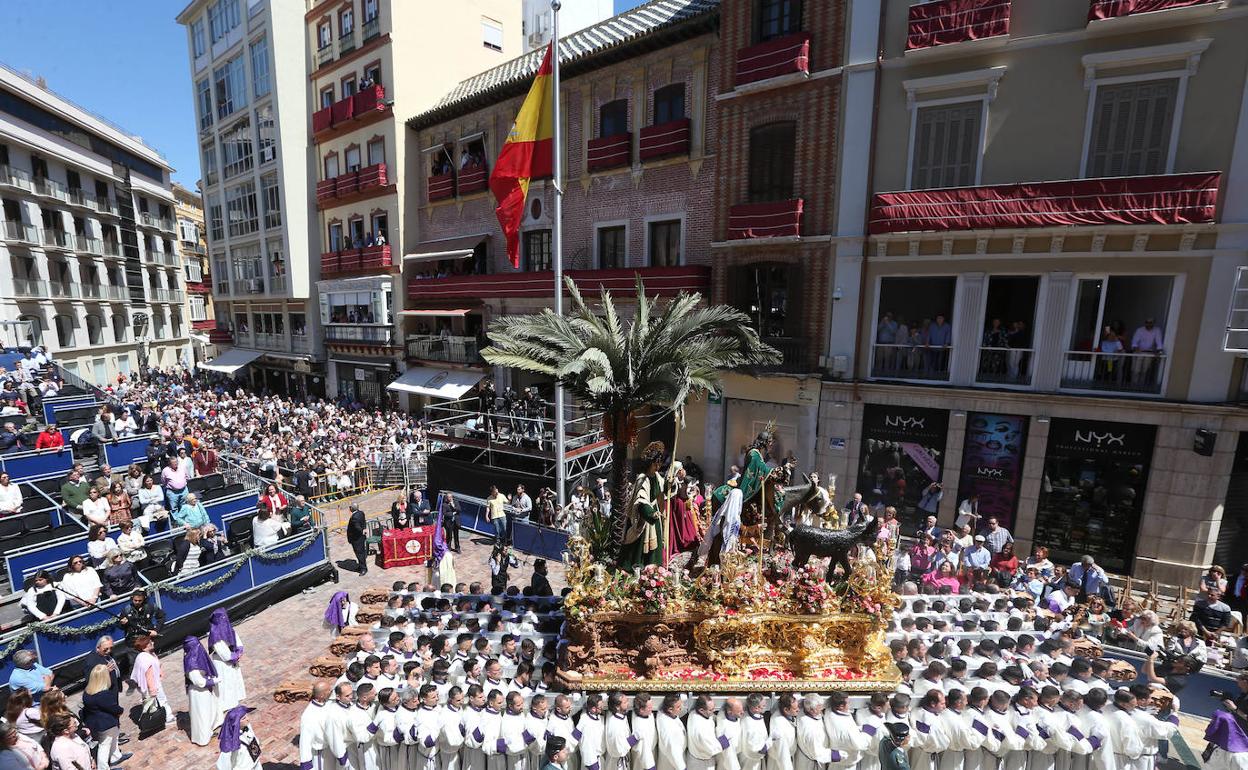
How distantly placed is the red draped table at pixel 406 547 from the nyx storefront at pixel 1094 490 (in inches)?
667

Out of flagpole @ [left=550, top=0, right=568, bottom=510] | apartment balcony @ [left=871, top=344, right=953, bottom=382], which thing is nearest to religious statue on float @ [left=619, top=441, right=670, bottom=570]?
flagpole @ [left=550, top=0, right=568, bottom=510]

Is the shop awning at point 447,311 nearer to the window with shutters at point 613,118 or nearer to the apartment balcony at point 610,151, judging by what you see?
the apartment balcony at point 610,151

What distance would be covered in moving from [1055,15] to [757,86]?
746cm

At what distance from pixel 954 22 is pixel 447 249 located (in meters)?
21.7

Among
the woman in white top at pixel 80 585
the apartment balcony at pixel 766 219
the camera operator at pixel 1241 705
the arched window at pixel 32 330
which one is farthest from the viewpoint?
the arched window at pixel 32 330

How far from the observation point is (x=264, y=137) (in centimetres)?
3391

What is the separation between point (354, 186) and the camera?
3056 centimetres

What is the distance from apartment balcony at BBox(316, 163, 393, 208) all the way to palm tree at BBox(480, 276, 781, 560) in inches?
943

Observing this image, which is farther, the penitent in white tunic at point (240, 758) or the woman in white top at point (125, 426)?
the woman in white top at point (125, 426)

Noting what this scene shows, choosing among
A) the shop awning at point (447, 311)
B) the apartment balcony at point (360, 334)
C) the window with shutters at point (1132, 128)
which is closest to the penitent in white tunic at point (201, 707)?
the shop awning at point (447, 311)

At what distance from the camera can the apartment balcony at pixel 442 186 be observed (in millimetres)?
27625

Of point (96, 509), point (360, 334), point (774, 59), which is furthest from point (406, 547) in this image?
point (360, 334)

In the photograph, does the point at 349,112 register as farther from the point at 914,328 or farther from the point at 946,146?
the point at 914,328

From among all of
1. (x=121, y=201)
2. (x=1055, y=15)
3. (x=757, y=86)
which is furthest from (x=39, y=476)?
(x=121, y=201)
